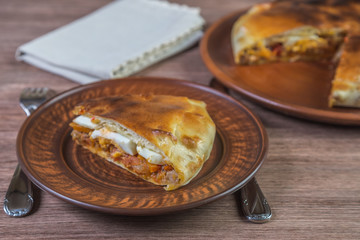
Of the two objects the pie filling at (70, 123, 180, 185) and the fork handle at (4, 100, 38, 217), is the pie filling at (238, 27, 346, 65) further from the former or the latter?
the fork handle at (4, 100, 38, 217)

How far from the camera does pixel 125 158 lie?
1.84m

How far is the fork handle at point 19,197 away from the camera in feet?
5.43

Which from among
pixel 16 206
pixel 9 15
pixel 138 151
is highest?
pixel 138 151

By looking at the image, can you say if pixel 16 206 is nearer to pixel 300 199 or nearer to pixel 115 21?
pixel 300 199

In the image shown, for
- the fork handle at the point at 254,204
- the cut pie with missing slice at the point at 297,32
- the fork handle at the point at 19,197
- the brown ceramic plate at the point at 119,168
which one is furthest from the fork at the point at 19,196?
the cut pie with missing slice at the point at 297,32

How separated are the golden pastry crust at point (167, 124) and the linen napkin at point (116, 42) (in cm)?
80

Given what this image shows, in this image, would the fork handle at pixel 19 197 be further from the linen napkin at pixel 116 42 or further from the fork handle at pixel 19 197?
the linen napkin at pixel 116 42

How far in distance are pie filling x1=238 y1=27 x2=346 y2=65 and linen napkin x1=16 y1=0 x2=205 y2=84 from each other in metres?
0.53

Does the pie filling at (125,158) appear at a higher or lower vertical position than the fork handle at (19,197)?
higher

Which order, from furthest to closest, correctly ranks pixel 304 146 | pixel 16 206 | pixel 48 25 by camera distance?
pixel 48 25, pixel 304 146, pixel 16 206

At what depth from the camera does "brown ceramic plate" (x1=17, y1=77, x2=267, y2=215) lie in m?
1.54

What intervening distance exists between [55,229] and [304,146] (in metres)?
1.21

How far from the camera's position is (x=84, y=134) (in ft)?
6.40

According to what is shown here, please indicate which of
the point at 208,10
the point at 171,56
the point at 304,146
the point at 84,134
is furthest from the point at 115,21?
the point at 304,146
